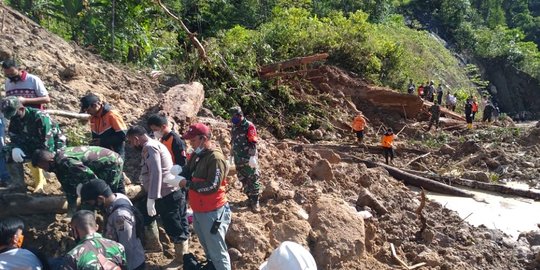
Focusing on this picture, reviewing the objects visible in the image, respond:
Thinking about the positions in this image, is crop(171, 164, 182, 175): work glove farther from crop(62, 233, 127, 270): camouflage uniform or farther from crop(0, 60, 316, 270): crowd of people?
crop(62, 233, 127, 270): camouflage uniform

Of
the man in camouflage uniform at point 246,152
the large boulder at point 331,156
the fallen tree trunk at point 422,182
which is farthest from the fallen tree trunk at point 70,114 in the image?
the fallen tree trunk at point 422,182

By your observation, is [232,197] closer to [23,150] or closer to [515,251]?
[23,150]

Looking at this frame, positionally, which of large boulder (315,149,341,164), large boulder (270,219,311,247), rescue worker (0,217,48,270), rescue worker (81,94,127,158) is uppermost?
rescue worker (81,94,127,158)

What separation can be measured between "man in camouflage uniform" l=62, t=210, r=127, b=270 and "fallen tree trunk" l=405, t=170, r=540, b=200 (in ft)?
30.7

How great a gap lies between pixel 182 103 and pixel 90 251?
5.39m

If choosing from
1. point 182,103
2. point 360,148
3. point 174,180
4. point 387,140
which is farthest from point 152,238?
point 360,148

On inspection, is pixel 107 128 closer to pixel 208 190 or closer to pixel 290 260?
pixel 208 190

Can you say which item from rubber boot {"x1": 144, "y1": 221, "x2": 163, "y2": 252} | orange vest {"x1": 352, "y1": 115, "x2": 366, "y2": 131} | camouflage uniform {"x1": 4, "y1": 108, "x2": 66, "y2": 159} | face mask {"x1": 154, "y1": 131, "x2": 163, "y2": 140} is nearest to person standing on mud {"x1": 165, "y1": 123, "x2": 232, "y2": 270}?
rubber boot {"x1": 144, "y1": 221, "x2": 163, "y2": 252}

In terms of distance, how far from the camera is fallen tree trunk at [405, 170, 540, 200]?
1156 centimetres

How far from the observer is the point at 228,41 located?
1470cm

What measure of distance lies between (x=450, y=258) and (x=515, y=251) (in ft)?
5.43

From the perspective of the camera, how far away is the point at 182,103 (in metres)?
8.88

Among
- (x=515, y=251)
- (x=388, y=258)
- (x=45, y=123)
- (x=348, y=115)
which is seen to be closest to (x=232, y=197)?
(x=388, y=258)

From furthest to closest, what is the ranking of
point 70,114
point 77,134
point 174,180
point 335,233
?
point 70,114, point 77,134, point 335,233, point 174,180
